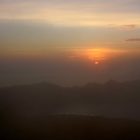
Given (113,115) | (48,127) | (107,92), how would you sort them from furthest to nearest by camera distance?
(107,92)
(113,115)
(48,127)

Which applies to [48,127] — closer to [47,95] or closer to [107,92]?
[47,95]

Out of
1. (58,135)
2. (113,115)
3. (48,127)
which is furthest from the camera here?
(113,115)

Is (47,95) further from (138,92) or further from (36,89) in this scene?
(138,92)

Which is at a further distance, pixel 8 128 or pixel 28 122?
pixel 28 122

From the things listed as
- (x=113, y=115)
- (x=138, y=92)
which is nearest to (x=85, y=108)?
(x=113, y=115)

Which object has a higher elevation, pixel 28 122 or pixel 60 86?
pixel 60 86
